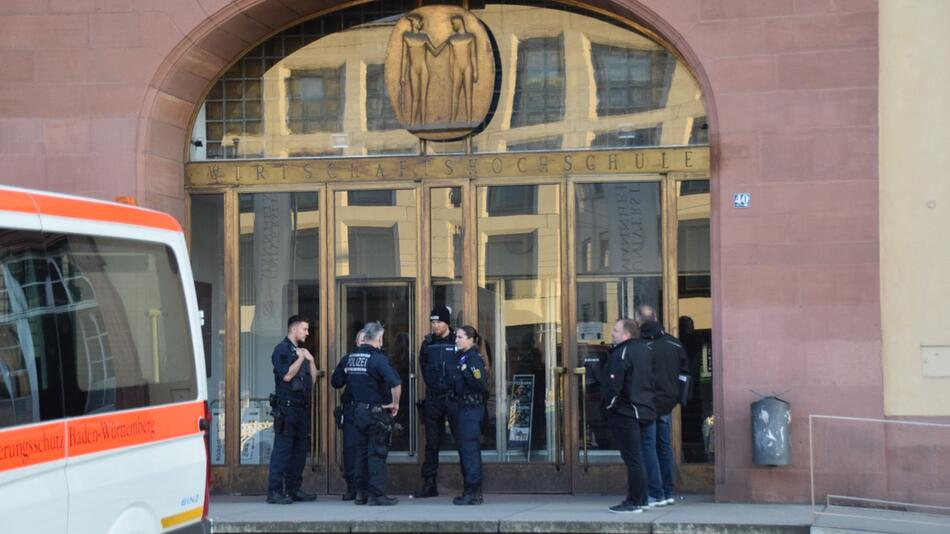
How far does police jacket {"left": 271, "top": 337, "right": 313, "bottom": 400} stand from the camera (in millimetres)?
12781

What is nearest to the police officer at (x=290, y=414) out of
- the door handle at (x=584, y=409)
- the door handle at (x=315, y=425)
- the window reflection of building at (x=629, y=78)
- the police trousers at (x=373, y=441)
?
the police trousers at (x=373, y=441)

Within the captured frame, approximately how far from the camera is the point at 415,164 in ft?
44.9

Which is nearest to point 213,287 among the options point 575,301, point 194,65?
point 194,65

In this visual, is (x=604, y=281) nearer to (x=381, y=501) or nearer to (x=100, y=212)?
(x=381, y=501)

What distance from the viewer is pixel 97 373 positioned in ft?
22.3

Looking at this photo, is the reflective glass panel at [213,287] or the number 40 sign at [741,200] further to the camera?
the reflective glass panel at [213,287]

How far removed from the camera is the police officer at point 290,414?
41.8 ft

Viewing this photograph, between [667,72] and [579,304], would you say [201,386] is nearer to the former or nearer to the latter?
[579,304]

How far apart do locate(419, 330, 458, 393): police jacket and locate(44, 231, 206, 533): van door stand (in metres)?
4.83

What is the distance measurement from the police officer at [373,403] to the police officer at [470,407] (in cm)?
61

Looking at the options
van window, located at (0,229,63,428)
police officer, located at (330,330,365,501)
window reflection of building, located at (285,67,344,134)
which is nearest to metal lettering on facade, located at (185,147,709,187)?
window reflection of building, located at (285,67,344,134)

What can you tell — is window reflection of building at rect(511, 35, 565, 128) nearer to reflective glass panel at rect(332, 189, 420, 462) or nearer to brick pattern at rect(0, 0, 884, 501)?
brick pattern at rect(0, 0, 884, 501)

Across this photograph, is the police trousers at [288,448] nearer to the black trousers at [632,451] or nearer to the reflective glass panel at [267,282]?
the reflective glass panel at [267,282]

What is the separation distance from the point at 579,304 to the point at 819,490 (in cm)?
293
